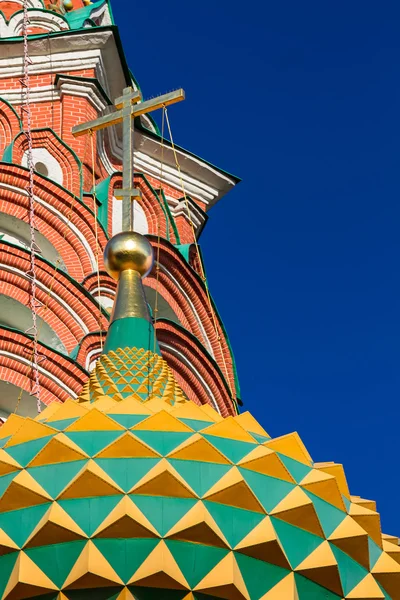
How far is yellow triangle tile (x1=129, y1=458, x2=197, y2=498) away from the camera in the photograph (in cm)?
905

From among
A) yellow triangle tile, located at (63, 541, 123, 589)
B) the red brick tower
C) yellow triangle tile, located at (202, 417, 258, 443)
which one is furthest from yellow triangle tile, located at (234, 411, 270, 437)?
the red brick tower

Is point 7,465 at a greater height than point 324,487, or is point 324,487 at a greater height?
point 7,465

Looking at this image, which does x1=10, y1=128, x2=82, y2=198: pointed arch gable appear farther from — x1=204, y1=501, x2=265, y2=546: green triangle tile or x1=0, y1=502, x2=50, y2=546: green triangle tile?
x1=204, y1=501, x2=265, y2=546: green triangle tile

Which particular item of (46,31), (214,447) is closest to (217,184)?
(46,31)

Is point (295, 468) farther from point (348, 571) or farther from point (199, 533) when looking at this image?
point (199, 533)

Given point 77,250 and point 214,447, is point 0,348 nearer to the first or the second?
point 77,250

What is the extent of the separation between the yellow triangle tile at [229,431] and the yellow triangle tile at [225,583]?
100 cm

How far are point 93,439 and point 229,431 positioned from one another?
2.68 ft

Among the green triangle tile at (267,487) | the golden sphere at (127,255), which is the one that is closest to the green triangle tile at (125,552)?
the green triangle tile at (267,487)

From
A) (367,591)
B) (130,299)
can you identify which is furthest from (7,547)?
(130,299)

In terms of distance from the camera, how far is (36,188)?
15.9m

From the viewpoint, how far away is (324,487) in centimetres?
957

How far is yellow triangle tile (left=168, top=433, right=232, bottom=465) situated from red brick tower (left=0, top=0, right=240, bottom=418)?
187 inches

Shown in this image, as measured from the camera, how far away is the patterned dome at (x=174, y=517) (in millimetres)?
8789
